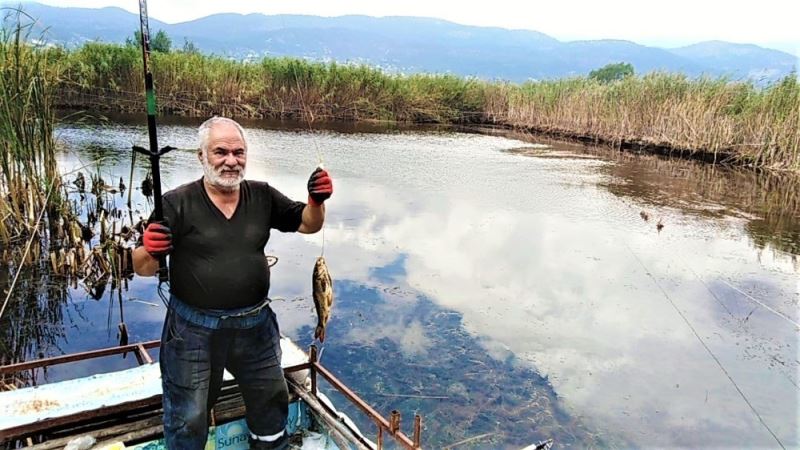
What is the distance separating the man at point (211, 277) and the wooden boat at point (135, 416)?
0.51 meters

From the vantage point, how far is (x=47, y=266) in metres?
6.63

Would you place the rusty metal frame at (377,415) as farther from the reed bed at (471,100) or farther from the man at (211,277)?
the reed bed at (471,100)

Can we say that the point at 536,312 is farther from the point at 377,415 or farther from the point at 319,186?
the point at 319,186

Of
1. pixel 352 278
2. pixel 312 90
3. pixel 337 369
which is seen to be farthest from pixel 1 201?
pixel 312 90

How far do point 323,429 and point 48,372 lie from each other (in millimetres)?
2623

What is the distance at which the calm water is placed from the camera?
4.52 m

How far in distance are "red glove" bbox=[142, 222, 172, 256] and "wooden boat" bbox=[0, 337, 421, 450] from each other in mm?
1186

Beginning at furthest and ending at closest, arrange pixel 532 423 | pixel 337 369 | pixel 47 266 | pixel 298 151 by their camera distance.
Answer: pixel 298 151, pixel 47 266, pixel 337 369, pixel 532 423

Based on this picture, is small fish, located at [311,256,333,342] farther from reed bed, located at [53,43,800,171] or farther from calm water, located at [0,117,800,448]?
reed bed, located at [53,43,800,171]

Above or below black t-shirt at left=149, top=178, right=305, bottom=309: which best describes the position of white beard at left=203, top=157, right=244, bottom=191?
above

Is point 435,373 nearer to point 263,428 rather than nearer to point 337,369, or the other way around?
point 337,369

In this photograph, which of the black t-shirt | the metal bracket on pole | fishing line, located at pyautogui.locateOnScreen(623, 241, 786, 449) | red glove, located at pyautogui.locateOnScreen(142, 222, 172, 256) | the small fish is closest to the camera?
red glove, located at pyautogui.locateOnScreen(142, 222, 172, 256)

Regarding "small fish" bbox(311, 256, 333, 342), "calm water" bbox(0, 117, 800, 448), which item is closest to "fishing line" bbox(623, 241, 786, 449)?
"calm water" bbox(0, 117, 800, 448)

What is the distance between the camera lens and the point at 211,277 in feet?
8.35
